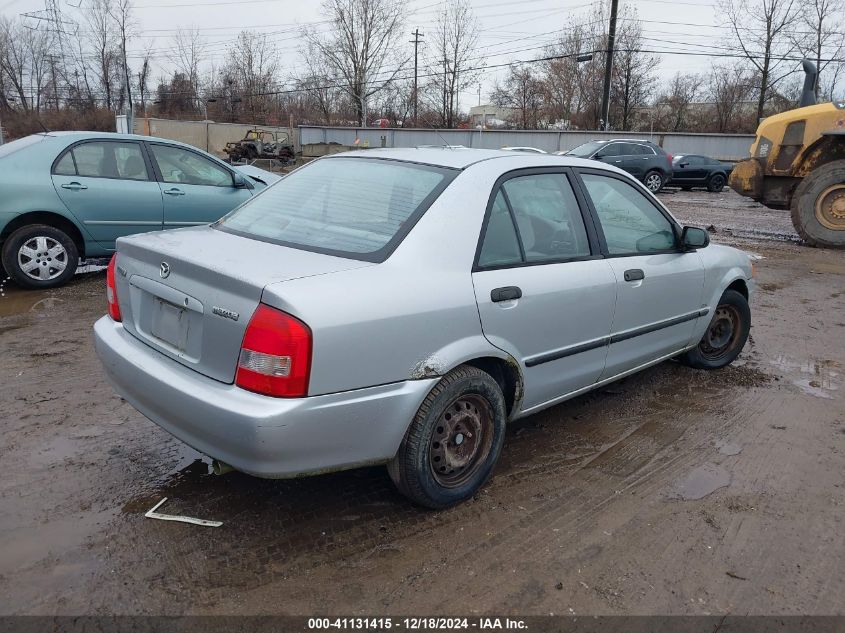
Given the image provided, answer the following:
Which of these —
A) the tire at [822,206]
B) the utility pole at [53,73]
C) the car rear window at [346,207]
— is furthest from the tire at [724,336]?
the utility pole at [53,73]

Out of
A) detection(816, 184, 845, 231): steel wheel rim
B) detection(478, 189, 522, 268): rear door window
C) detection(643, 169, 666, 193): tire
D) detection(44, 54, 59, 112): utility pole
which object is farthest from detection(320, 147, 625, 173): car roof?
detection(44, 54, 59, 112): utility pole

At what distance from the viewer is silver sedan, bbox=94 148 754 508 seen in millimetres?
2365

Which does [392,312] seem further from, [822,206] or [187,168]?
[822,206]

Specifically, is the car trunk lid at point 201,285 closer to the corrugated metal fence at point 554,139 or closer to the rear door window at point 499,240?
the rear door window at point 499,240

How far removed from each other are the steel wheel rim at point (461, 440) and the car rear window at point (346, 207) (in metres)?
0.78

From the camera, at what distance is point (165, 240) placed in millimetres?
2977

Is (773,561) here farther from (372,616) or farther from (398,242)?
(398,242)

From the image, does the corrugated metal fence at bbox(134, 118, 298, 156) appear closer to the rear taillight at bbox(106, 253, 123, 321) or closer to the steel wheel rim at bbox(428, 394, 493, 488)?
the rear taillight at bbox(106, 253, 123, 321)

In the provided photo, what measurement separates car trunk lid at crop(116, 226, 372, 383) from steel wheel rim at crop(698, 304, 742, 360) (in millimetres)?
3245

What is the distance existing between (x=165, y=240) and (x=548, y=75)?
4797 centimetres

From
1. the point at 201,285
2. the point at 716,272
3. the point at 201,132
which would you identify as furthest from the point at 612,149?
the point at 201,132

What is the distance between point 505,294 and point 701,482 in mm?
1453

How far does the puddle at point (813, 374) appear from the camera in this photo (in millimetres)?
4574

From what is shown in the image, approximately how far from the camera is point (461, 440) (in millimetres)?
2932
